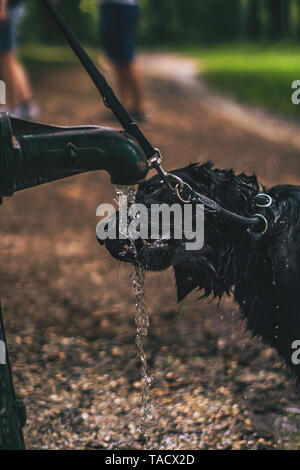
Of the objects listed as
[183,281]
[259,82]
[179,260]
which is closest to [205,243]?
[179,260]

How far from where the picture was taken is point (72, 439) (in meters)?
2.76

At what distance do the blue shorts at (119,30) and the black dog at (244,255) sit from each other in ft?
17.7

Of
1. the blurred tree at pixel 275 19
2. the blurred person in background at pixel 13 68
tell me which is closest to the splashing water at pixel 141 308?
the blurred person in background at pixel 13 68

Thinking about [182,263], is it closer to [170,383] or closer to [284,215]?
[284,215]

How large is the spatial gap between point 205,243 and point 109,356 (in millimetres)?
1126

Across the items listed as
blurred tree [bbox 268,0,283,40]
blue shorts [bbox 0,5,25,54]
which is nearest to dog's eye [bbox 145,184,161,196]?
blue shorts [bbox 0,5,25,54]

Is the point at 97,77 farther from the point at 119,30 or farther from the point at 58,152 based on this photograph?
the point at 119,30

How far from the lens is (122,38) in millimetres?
7637

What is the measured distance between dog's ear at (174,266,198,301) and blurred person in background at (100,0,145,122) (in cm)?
544

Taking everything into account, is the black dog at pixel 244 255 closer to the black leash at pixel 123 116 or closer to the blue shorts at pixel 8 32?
the black leash at pixel 123 116

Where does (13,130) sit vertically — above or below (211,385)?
above

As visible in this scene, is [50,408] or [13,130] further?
[50,408]
